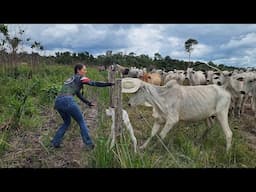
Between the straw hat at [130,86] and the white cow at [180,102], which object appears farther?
the white cow at [180,102]

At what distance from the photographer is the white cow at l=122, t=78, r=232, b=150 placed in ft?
15.8

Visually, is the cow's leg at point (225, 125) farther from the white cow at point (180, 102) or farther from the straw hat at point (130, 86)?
the straw hat at point (130, 86)

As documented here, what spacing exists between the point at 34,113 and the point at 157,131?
8.67ft

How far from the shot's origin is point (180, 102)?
493 centimetres

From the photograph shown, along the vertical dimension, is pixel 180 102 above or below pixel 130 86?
below

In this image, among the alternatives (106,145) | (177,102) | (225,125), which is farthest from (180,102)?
(106,145)

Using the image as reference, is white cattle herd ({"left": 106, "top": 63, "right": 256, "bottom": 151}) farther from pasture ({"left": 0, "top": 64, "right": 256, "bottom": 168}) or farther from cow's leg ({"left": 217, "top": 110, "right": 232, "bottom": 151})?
pasture ({"left": 0, "top": 64, "right": 256, "bottom": 168})

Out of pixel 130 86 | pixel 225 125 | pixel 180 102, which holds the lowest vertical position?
pixel 225 125

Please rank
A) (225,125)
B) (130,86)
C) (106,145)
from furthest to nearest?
(225,125), (130,86), (106,145)

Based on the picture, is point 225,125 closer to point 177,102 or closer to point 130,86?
point 177,102

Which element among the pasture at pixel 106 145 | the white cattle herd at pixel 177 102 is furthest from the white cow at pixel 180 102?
the pasture at pixel 106 145

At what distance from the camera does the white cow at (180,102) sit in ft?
15.8

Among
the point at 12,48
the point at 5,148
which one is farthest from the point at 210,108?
the point at 12,48
